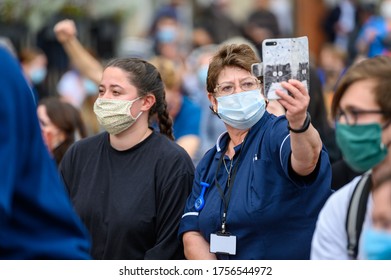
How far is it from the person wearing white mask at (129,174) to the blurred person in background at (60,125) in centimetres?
150

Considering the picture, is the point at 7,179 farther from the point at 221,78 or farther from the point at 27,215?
the point at 221,78

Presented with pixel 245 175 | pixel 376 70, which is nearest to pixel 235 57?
pixel 245 175

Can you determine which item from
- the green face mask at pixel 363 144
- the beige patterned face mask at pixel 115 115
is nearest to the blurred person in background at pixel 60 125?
the beige patterned face mask at pixel 115 115

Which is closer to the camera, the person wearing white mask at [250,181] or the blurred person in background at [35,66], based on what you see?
the person wearing white mask at [250,181]

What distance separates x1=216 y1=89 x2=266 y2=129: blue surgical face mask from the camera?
569cm

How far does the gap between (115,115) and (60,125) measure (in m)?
1.83

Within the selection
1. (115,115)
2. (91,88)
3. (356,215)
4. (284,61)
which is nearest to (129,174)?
(115,115)

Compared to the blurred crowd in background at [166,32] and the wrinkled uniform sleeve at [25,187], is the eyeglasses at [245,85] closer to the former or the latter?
the wrinkled uniform sleeve at [25,187]

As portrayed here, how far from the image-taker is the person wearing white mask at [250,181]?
212 inches

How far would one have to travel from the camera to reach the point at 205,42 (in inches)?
665

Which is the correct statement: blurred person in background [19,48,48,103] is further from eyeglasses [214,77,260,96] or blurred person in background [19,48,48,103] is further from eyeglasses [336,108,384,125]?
eyeglasses [336,108,384,125]

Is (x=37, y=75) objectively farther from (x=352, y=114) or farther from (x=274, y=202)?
(x=352, y=114)

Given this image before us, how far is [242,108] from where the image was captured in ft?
18.7

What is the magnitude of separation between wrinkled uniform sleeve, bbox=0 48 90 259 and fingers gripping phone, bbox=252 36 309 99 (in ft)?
5.61
